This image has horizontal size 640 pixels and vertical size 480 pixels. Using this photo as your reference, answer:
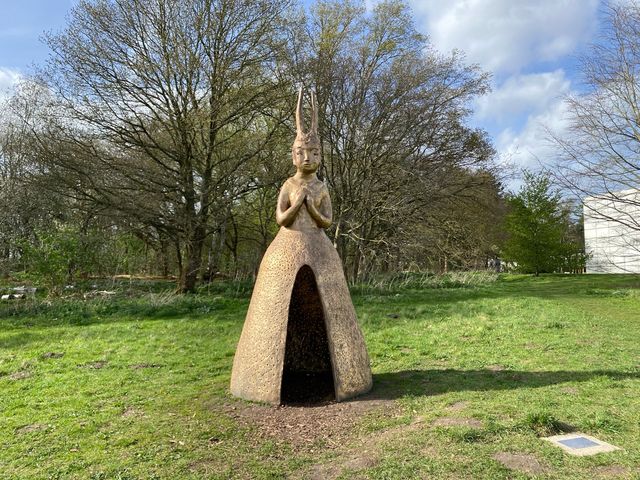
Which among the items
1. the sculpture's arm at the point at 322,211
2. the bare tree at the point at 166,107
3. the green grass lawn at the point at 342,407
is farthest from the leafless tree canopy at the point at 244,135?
the sculpture's arm at the point at 322,211

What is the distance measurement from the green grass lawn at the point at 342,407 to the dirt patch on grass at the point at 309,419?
0.02 metres

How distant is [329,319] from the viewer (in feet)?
19.5

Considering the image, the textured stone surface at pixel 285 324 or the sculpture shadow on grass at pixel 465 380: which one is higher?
the textured stone surface at pixel 285 324

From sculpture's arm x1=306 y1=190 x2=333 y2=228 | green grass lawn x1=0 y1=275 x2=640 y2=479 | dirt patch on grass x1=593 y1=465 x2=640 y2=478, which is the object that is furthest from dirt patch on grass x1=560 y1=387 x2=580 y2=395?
sculpture's arm x1=306 y1=190 x2=333 y2=228

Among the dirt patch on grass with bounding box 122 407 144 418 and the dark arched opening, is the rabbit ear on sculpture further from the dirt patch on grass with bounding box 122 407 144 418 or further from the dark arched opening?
the dirt patch on grass with bounding box 122 407 144 418

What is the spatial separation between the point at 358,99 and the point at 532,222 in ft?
54.4

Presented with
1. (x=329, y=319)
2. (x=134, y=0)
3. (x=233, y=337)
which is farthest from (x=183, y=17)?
(x=329, y=319)

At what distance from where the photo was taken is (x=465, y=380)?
6.88 m

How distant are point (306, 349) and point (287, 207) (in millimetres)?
2624

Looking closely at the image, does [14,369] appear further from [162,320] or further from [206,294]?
[206,294]

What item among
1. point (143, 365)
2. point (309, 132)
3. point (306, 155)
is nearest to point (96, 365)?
point (143, 365)

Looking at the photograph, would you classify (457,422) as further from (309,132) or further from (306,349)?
(309,132)

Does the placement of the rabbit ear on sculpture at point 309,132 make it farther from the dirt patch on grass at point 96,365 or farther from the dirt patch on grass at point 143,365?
the dirt patch on grass at point 96,365

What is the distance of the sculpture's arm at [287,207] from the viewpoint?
249 inches
